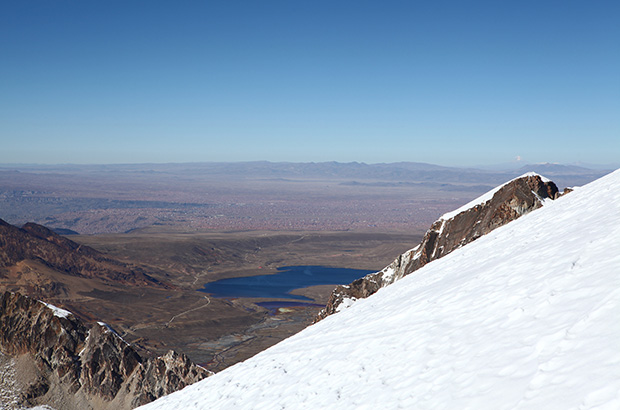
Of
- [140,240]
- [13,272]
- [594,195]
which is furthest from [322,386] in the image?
[140,240]

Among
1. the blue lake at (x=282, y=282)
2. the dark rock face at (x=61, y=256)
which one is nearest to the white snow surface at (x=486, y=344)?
the blue lake at (x=282, y=282)

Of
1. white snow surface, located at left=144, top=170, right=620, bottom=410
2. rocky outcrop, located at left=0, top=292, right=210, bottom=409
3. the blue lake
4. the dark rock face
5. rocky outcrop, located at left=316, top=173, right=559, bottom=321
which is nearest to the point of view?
white snow surface, located at left=144, top=170, right=620, bottom=410

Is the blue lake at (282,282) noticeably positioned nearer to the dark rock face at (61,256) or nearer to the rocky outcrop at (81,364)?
the dark rock face at (61,256)

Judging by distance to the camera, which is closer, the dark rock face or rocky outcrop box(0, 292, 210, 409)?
rocky outcrop box(0, 292, 210, 409)

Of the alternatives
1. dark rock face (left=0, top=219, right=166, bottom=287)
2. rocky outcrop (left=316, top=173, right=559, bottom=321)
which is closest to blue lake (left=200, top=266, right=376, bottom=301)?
dark rock face (left=0, top=219, right=166, bottom=287)

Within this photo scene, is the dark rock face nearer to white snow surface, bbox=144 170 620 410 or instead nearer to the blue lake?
the blue lake

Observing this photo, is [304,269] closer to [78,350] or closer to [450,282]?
[78,350]

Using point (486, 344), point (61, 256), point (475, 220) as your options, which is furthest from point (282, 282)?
point (486, 344)
